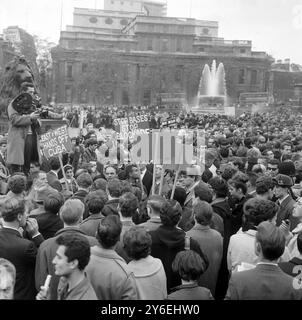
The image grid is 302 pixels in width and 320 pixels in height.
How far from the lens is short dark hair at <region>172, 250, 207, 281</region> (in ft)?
13.3

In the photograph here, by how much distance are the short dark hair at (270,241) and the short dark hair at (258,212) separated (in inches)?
39.8

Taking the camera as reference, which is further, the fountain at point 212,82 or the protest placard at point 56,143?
the fountain at point 212,82

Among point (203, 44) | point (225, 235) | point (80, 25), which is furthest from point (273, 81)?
point (225, 235)

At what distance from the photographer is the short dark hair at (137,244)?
14.1ft

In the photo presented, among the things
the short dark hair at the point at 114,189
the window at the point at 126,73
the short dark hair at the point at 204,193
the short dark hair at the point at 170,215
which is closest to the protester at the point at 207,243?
the short dark hair at the point at 170,215

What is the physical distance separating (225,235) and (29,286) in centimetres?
253

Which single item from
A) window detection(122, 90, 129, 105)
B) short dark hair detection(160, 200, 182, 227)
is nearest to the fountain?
window detection(122, 90, 129, 105)

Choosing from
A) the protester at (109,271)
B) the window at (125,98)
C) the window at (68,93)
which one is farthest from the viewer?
the window at (125,98)

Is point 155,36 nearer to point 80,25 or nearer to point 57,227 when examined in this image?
point 80,25

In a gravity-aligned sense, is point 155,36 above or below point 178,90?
above

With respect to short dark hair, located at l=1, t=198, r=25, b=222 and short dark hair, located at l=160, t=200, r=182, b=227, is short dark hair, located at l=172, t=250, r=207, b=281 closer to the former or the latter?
short dark hair, located at l=160, t=200, r=182, b=227

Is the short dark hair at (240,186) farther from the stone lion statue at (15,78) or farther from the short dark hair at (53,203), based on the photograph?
the stone lion statue at (15,78)

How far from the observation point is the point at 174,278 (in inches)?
196

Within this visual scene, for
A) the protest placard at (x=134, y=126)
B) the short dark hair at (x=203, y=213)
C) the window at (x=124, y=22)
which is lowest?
the short dark hair at (x=203, y=213)
